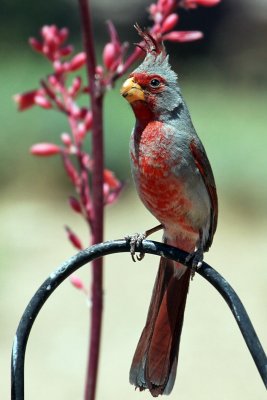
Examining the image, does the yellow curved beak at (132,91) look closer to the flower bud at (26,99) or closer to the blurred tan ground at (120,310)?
the flower bud at (26,99)

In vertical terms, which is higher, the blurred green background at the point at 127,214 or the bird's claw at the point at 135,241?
the blurred green background at the point at 127,214

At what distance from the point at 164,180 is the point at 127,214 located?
7.31 metres

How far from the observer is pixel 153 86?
3000 mm

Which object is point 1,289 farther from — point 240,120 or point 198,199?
point 198,199

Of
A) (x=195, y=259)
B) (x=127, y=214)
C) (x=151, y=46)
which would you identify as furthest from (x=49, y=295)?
(x=127, y=214)

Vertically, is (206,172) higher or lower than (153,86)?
lower

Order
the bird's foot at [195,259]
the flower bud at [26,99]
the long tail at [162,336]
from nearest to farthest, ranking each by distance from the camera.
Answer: the bird's foot at [195,259]
the long tail at [162,336]
the flower bud at [26,99]

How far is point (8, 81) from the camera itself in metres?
12.0

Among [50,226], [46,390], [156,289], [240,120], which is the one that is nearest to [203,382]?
[46,390]

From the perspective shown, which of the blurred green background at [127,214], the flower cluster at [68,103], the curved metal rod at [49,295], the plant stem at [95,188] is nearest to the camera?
the curved metal rod at [49,295]

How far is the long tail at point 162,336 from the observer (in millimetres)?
2962

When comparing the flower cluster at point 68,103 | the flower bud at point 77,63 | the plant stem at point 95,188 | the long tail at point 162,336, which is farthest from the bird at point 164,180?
the flower bud at point 77,63

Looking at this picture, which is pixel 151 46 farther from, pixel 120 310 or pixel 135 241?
pixel 120 310

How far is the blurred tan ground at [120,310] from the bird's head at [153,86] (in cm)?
404
